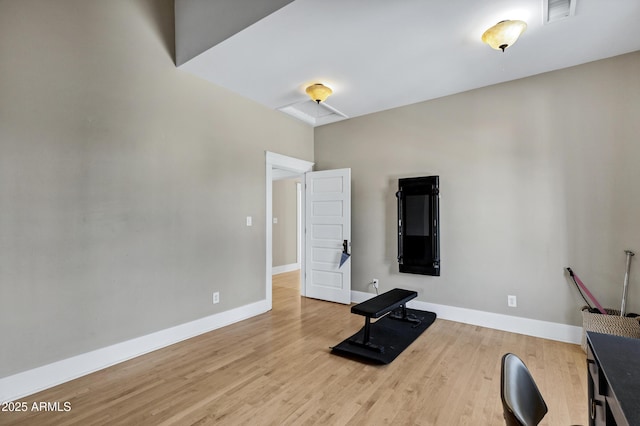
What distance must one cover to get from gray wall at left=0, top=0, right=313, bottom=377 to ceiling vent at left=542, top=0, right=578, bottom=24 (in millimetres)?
3267

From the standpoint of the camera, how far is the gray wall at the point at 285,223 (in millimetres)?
7113

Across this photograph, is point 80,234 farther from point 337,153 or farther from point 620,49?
point 620,49

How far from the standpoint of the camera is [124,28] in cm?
286

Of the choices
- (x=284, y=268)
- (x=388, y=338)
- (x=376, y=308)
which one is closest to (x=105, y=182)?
(x=376, y=308)

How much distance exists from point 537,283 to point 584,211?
35.3 inches

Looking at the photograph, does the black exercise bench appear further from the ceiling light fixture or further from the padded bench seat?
the ceiling light fixture

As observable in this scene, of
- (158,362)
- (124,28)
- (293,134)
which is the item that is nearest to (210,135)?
(124,28)

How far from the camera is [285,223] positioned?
734 centimetres

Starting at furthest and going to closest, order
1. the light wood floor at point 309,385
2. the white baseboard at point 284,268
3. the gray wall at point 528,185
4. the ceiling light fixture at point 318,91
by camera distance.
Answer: the white baseboard at point 284,268
the ceiling light fixture at point 318,91
the gray wall at point 528,185
the light wood floor at point 309,385

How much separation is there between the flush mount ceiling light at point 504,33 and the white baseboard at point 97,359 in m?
3.94

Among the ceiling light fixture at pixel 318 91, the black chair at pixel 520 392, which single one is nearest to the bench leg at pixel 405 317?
the black chair at pixel 520 392

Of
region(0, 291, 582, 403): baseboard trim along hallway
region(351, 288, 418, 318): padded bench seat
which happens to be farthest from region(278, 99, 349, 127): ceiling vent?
region(0, 291, 582, 403): baseboard trim along hallway

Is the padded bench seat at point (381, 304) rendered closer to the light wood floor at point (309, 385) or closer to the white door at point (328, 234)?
the light wood floor at point (309, 385)

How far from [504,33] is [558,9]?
387 millimetres
